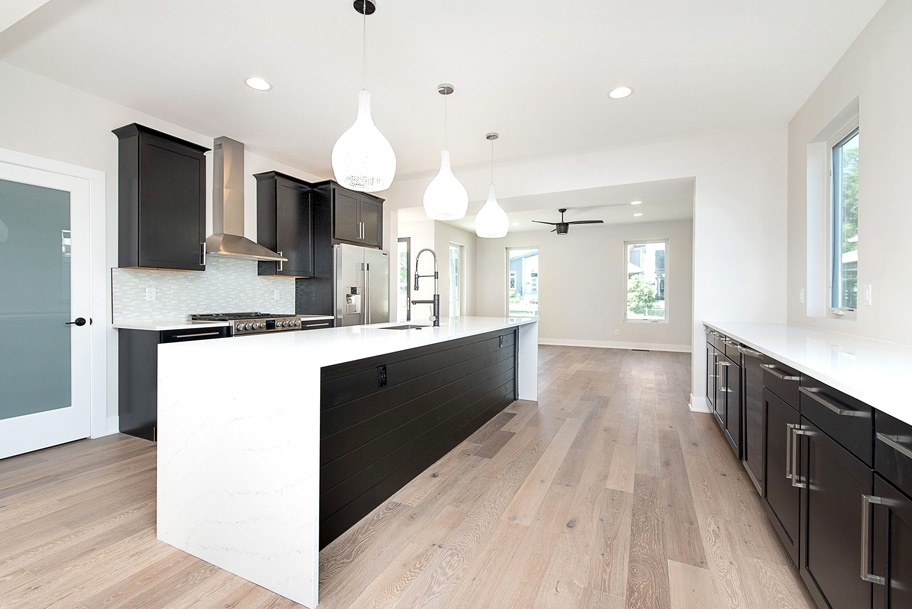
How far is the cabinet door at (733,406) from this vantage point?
2.56m

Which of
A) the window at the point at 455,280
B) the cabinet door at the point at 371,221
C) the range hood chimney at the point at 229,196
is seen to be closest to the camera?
the range hood chimney at the point at 229,196

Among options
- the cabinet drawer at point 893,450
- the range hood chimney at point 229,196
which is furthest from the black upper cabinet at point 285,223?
the cabinet drawer at point 893,450

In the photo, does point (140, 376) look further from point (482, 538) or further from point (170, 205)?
point (482, 538)

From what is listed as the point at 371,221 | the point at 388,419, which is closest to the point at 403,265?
the point at 371,221

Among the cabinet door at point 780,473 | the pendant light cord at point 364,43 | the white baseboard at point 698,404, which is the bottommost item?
the white baseboard at point 698,404

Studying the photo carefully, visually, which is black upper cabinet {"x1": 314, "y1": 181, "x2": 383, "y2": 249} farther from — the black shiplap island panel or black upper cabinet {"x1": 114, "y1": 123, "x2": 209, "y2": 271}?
the black shiplap island panel

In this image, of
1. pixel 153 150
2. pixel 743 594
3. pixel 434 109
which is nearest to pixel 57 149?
pixel 153 150

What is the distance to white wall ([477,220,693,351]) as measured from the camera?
8.20 metres

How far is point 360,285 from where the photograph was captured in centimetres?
523

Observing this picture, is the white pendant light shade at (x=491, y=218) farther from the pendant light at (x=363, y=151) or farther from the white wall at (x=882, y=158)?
the white wall at (x=882, y=158)

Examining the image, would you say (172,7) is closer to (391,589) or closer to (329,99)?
(329,99)

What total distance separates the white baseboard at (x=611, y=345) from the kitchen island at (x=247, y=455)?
7.72m

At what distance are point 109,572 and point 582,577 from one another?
1.84 metres

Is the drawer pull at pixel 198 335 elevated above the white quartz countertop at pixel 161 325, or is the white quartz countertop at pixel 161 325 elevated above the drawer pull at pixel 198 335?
the white quartz countertop at pixel 161 325
